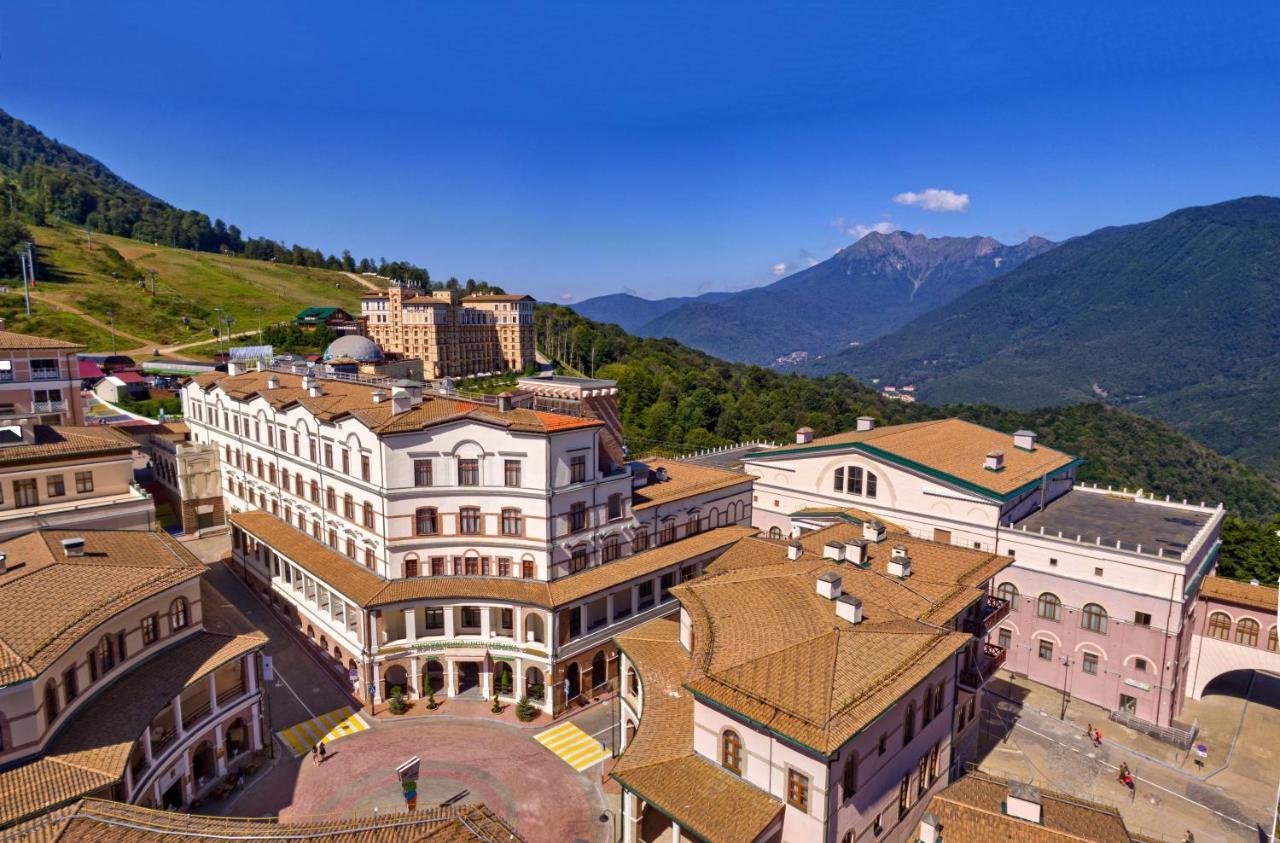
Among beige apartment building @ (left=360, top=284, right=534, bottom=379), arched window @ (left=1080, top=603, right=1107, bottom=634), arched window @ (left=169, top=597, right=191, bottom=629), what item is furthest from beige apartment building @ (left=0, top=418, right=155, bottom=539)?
beige apartment building @ (left=360, top=284, right=534, bottom=379)

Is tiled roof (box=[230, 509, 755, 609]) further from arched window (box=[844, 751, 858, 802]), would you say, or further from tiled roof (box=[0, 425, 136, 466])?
arched window (box=[844, 751, 858, 802])

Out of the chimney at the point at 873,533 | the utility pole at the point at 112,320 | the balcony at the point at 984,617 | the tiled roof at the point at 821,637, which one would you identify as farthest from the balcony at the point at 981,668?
the utility pole at the point at 112,320

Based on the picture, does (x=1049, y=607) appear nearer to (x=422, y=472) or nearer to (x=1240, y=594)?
(x=1240, y=594)

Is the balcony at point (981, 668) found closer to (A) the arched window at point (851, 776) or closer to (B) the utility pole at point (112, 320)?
(A) the arched window at point (851, 776)

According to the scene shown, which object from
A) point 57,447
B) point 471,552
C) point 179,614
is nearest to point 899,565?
point 471,552

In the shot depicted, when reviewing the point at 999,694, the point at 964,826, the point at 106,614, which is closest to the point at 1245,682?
the point at 999,694

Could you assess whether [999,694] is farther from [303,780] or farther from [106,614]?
[106,614]
